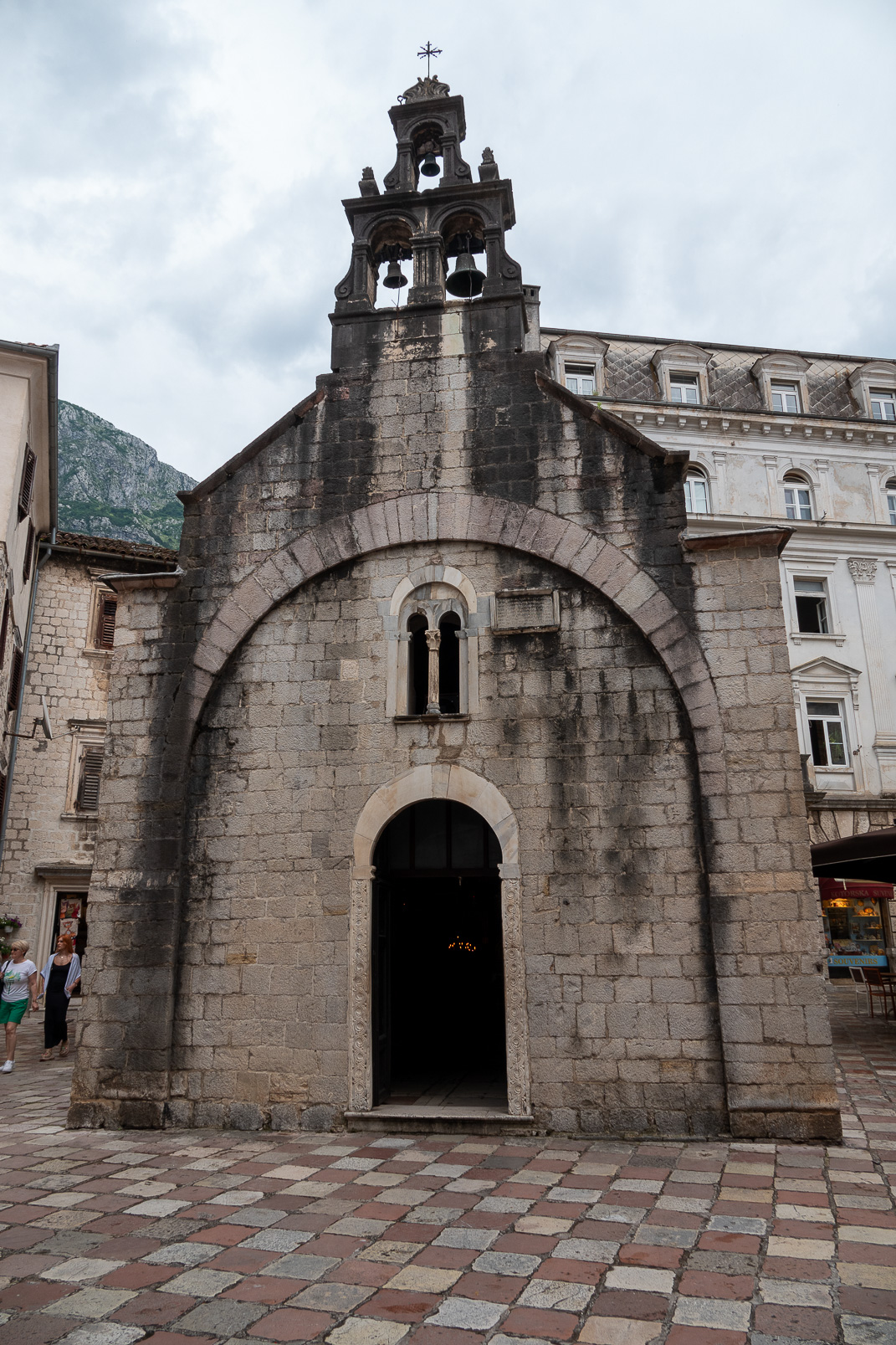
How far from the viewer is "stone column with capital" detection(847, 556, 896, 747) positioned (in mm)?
21438

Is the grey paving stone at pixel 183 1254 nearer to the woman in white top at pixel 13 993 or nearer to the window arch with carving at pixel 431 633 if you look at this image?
the window arch with carving at pixel 431 633

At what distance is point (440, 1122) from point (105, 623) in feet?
49.5

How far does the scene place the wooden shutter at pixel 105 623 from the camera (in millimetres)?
19016

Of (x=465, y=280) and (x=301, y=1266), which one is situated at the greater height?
(x=465, y=280)

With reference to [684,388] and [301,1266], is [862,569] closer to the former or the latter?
[684,388]

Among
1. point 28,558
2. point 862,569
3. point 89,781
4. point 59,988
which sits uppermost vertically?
point 862,569

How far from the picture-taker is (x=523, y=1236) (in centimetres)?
474

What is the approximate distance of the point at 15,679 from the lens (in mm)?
16859

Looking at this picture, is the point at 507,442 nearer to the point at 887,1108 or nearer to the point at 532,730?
the point at 532,730

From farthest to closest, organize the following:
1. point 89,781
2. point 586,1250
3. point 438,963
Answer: point 89,781 < point 438,963 < point 586,1250

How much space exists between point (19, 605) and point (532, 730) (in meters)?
12.7

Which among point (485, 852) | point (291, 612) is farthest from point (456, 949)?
point (291, 612)

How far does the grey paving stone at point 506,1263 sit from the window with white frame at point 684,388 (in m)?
22.1

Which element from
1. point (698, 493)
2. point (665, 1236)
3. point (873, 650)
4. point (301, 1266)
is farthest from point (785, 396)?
point (301, 1266)
